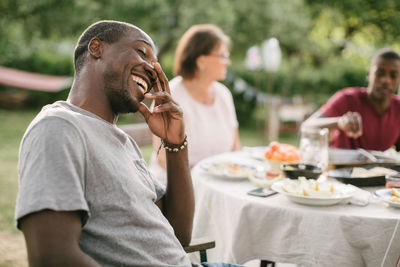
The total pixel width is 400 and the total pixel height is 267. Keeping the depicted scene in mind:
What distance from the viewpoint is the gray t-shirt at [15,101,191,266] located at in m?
1.08

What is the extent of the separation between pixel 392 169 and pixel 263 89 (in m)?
9.86

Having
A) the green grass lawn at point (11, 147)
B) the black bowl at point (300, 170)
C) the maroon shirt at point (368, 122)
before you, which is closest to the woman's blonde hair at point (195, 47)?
the maroon shirt at point (368, 122)

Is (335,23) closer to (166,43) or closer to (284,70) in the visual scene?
(284,70)

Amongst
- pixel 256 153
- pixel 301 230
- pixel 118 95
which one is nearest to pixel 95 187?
pixel 118 95

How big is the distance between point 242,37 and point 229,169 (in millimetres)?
8466

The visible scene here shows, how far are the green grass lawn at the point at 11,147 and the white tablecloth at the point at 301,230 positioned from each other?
2943mm

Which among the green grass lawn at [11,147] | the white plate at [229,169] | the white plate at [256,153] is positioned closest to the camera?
the white plate at [229,169]

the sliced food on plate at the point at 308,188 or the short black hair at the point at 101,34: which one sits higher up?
the short black hair at the point at 101,34

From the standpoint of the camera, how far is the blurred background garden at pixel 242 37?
930 cm

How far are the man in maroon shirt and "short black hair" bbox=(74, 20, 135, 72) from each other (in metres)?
2.28

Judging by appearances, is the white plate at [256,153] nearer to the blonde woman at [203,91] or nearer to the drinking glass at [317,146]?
the blonde woman at [203,91]

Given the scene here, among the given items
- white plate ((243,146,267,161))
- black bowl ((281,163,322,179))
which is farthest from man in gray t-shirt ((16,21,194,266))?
white plate ((243,146,267,161))

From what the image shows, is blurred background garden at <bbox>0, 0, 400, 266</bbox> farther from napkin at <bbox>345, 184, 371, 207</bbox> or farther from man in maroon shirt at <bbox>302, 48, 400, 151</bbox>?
napkin at <bbox>345, 184, 371, 207</bbox>

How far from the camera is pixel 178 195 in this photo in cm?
186
